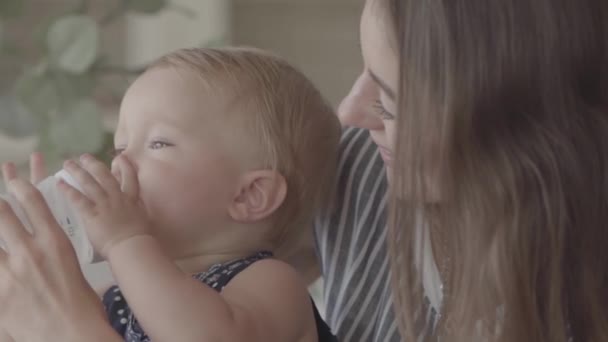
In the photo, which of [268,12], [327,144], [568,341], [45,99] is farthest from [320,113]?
[268,12]

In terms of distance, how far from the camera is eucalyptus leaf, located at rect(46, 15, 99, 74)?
1.76 metres

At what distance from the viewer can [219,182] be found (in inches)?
42.7

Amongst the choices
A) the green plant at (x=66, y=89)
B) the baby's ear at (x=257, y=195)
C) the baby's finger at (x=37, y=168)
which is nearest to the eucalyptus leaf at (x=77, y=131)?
the green plant at (x=66, y=89)

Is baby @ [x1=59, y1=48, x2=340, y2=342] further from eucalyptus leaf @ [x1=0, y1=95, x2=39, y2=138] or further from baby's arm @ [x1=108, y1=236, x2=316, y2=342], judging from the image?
eucalyptus leaf @ [x1=0, y1=95, x2=39, y2=138]

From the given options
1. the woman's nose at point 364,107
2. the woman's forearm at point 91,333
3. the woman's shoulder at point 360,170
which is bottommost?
the woman's forearm at point 91,333

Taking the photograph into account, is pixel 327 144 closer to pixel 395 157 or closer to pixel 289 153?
pixel 289 153

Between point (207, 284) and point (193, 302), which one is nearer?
point (193, 302)

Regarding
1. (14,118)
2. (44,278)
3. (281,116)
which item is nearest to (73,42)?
(14,118)

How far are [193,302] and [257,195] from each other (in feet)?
0.68

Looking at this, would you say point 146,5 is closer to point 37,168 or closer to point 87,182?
point 37,168

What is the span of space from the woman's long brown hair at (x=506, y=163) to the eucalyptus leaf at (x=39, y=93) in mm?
1057

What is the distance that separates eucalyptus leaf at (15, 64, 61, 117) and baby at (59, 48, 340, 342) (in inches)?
29.4

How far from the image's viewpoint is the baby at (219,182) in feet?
3.22

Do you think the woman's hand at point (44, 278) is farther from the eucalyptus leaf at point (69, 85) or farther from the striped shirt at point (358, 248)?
the eucalyptus leaf at point (69, 85)
